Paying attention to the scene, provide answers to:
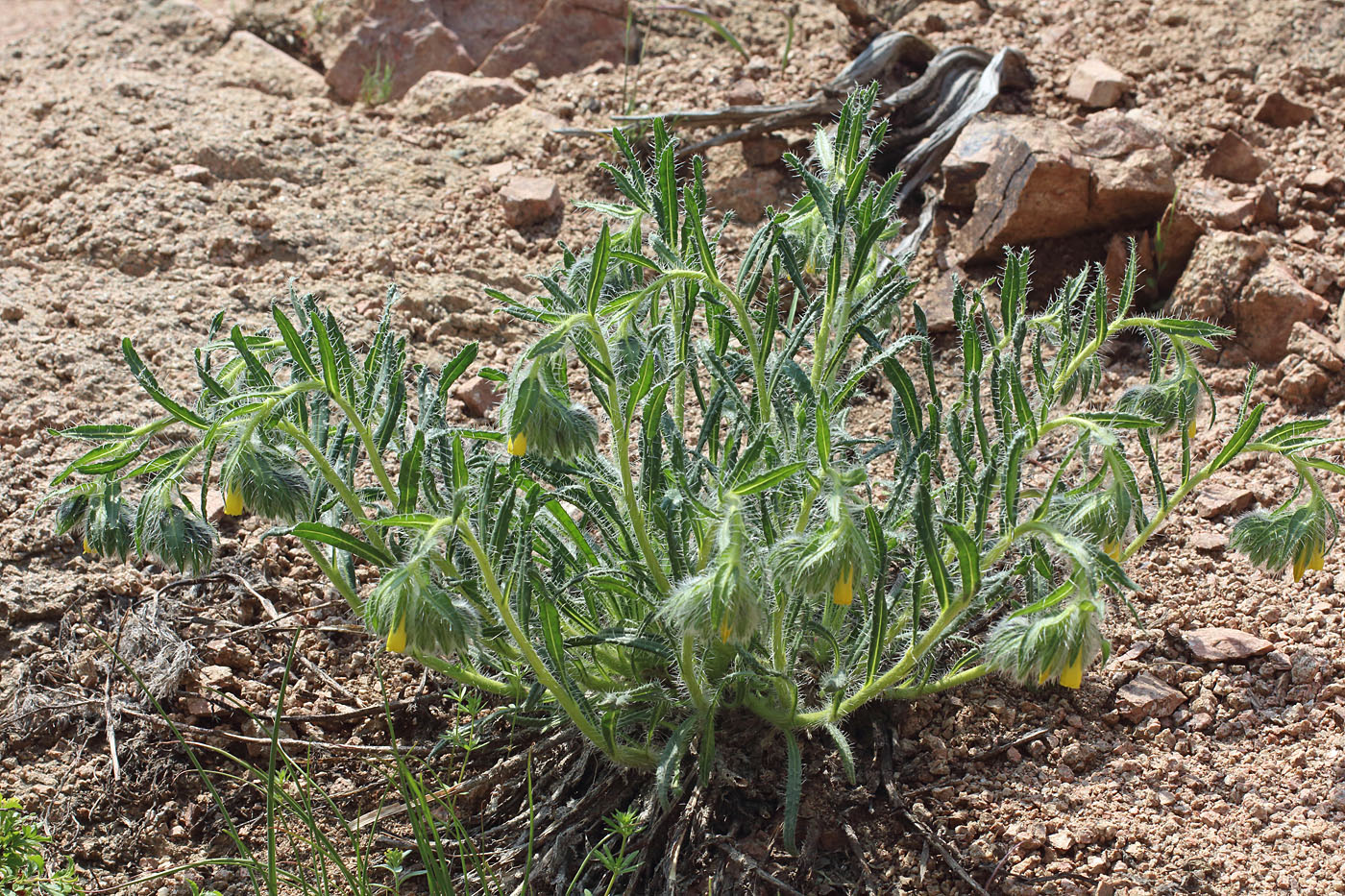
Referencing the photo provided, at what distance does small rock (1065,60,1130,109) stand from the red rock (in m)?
A: 2.64

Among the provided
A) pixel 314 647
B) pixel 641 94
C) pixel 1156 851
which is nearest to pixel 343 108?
pixel 641 94

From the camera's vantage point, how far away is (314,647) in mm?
3090

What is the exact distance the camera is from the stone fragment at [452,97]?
5.03m

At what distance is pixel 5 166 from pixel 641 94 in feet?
8.28

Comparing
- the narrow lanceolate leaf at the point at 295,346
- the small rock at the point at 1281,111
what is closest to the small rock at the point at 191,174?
the narrow lanceolate leaf at the point at 295,346

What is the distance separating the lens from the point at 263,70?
17.2 ft

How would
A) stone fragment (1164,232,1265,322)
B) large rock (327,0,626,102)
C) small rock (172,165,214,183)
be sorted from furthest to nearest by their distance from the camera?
large rock (327,0,626,102) → small rock (172,165,214,183) → stone fragment (1164,232,1265,322)

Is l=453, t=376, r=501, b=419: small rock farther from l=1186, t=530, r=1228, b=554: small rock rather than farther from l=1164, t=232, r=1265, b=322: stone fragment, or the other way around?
l=1164, t=232, r=1265, b=322: stone fragment

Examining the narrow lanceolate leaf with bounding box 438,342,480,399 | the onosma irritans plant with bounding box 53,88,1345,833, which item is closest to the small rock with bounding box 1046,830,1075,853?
the onosma irritans plant with bounding box 53,88,1345,833

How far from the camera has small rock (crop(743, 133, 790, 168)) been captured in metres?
4.61

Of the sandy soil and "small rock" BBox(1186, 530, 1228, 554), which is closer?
the sandy soil

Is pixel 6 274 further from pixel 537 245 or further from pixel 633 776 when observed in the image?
pixel 633 776

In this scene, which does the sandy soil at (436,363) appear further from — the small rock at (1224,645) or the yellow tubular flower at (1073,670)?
the yellow tubular flower at (1073,670)

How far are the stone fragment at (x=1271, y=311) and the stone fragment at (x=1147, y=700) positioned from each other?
140 cm
